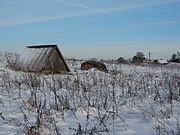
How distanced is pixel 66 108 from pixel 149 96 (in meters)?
1.96

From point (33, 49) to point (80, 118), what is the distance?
7578 millimetres

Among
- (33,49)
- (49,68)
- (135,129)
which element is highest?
(33,49)

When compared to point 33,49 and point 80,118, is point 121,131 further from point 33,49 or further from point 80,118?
point 33,49

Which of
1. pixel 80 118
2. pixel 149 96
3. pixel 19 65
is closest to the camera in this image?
pixel 80 118

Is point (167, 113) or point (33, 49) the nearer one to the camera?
point (167, 113)

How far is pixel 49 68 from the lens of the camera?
976 centimetres

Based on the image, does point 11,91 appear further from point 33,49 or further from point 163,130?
point 33,49

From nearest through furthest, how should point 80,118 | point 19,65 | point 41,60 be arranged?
1. point 80,118
2. point 41,60
3. point 19,65

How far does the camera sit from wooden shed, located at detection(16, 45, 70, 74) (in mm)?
9583

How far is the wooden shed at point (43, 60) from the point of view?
377 inches

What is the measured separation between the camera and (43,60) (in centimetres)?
966

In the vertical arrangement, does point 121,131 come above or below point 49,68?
below

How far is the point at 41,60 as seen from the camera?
9.69m

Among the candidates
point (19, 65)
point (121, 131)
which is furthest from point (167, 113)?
point (19, 65)
